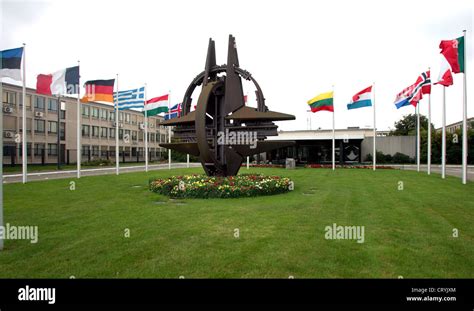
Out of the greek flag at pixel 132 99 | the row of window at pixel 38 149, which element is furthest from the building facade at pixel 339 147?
the row of window at pixel 38 149

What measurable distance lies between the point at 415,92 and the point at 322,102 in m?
8.07

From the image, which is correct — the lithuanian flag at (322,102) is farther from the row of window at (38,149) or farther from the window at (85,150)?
the window at (85,150)

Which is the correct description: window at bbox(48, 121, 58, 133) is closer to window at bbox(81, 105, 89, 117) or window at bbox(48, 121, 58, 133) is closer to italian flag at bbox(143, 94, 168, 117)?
window at bbox(81, 105, 89, 117)

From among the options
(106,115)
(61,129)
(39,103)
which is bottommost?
(61,129)

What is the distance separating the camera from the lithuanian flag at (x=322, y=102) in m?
30.8

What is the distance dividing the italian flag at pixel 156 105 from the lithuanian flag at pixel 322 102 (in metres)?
14.3

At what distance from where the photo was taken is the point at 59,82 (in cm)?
2194

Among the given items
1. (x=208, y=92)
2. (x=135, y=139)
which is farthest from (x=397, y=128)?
(x=208, y=92)

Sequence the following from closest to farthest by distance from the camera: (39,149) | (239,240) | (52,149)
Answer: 1. (239,240)
2. (39,149)
3. (52,149)

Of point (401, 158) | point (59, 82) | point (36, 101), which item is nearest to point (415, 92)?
point (401, 158)

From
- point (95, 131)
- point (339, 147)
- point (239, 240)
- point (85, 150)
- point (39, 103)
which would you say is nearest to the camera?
point (239, 240)

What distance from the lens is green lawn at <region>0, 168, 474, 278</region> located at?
17.8 feet

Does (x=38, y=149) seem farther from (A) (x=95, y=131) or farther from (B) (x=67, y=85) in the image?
(B) (x=67, y=85)
